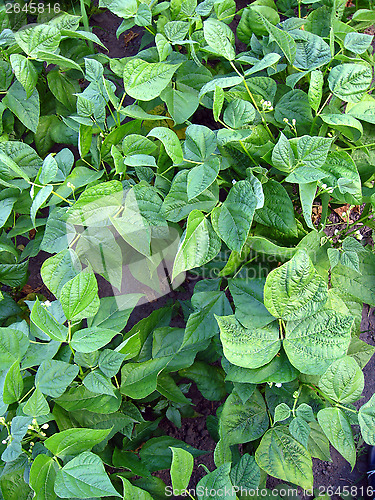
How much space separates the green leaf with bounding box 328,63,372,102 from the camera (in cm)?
127

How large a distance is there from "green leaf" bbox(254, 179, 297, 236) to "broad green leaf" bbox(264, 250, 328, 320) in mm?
176

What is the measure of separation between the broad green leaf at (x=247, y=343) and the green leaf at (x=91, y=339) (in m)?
0.31

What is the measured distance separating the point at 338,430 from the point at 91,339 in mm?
721

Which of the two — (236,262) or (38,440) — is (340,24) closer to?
(236,262)

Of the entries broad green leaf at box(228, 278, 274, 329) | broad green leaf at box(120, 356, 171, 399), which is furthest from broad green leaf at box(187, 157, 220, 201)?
broad green leaf at box(120, 356, 171, 399)

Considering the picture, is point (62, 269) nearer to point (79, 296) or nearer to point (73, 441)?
point (79, 296)

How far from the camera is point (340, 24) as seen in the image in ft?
4.89

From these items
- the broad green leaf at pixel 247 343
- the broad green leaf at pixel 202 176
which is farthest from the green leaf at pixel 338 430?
the broad green leaf at pixel 202 176

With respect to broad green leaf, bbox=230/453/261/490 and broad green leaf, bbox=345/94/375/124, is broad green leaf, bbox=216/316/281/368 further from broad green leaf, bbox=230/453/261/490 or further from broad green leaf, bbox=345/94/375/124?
broad green leaf, bbox=345/94/375/124

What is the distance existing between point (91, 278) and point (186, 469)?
0.57 m

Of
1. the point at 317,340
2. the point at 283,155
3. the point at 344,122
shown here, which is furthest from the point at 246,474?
the point at 344,122

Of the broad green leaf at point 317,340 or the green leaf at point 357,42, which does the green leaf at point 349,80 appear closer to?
the green leaf at point 357,42

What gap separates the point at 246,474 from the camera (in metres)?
1.25

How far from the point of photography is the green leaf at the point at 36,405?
1086 millimetres
